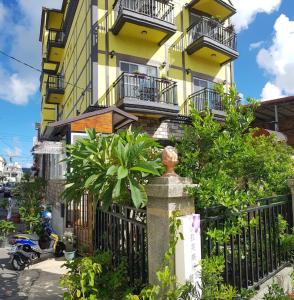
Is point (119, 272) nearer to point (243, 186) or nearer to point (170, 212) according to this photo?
point (170, 212)

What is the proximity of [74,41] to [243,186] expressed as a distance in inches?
614

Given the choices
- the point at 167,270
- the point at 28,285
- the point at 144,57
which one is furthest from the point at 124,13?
the point at 167,270

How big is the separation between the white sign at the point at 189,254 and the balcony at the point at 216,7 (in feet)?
53.9

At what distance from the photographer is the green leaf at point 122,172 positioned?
344 cm

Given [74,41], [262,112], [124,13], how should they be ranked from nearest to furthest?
[124,13]
[74,41]
[262,112]

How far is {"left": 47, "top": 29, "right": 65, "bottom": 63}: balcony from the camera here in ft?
68.1

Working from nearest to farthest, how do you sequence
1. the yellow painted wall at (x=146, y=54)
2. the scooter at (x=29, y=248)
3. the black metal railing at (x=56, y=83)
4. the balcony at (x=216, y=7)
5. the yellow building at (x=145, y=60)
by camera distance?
1. the scooter at (x=29, y=248)
2. the yellow building at (x=145, y=60)
3. the yellow painted wall at (x=146, y=54)
4. the balcony at (x=216, y=7)
5. the black metal railing at (x=56, y=83)

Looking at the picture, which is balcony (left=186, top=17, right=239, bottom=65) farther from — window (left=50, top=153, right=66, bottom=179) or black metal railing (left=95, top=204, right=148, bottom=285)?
black metal railing (left=95, top=204, right=148, bottom=285)

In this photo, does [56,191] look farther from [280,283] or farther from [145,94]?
[280,283]

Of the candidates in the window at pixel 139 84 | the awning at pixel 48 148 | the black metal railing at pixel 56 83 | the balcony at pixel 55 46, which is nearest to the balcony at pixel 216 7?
the window at pixel 139 84

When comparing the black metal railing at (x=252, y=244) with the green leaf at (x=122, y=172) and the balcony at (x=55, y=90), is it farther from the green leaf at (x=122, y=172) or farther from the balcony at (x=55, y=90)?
the balcony at (x=55, y=90)

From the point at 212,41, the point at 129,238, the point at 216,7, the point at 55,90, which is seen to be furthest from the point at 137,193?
the point at 55,90

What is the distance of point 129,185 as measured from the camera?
3572 mm

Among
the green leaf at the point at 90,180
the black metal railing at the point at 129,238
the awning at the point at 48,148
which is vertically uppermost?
the awning at the point at 48,148
